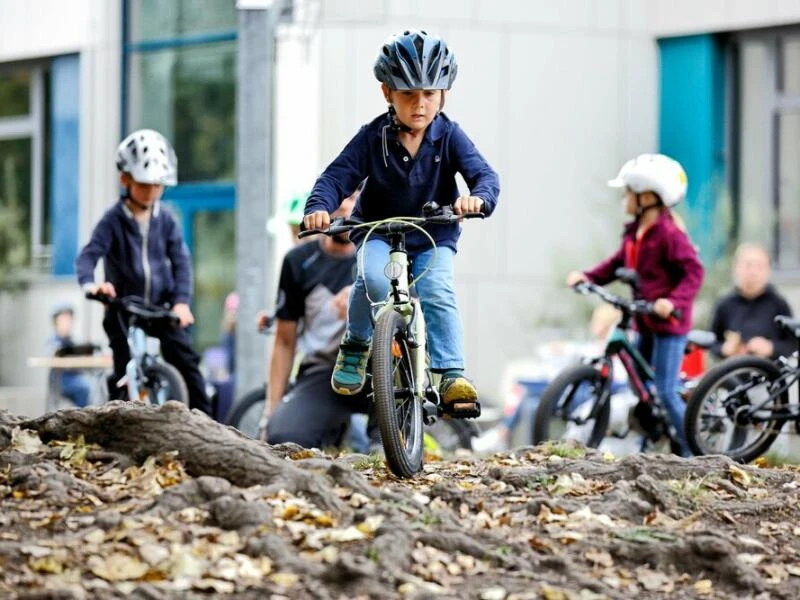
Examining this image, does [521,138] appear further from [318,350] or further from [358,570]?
[358,570]

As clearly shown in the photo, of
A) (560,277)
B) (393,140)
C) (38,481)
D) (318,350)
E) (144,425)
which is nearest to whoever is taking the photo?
(38,481)

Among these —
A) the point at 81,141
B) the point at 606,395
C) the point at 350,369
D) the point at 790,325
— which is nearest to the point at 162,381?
the point at 606,395

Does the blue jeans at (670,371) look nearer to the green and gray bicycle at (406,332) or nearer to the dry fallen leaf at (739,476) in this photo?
the dry fallen leaf at (739,476)

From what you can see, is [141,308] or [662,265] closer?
[141,308]

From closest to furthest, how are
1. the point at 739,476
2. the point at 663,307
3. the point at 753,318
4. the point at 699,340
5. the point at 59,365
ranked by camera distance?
1. the point at 739,476
2. the point at 663,307
3. the point at 699,340
4. the point at 753,318
5. the point at 59,365

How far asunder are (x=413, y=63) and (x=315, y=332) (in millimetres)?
3404

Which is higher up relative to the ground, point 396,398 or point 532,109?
point 532,109

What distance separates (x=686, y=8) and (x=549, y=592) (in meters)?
16.1

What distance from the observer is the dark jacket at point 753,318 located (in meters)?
13.8

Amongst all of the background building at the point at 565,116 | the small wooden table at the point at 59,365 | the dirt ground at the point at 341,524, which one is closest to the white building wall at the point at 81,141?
the background building at the point at 565,116

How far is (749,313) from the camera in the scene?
45.5ft

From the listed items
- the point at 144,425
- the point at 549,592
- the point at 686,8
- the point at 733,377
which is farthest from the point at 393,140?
the point at 686,8

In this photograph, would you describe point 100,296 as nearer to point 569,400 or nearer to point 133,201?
point 133,201

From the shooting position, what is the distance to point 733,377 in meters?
11.0
